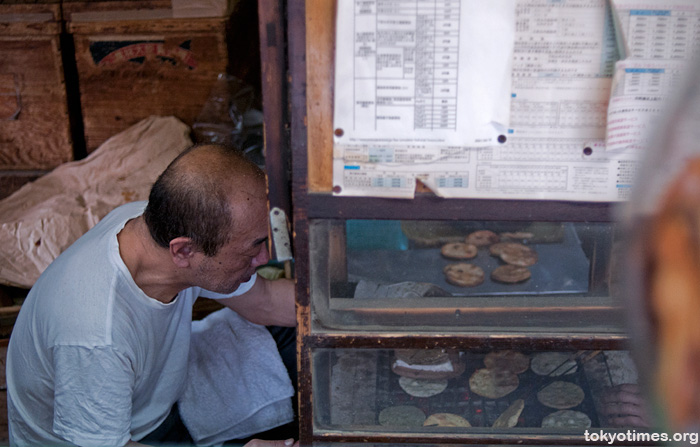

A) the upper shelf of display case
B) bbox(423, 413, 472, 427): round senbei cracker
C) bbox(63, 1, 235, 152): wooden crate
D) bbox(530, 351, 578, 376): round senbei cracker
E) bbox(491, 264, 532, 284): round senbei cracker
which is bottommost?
bbox(423, 413, 472, 427): round senbei cracker

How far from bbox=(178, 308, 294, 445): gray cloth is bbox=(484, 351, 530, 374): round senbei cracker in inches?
37.8

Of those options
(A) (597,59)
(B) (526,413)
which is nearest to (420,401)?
(B) (526,413)

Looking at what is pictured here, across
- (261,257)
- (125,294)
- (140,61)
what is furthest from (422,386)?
(140,61)

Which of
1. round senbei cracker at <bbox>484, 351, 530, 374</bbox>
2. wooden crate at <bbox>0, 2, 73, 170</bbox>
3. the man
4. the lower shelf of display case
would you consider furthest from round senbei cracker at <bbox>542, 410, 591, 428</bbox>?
wooden crate at <bbox>0, 2, 73, 170</bbox>

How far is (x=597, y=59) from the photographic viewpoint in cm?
98

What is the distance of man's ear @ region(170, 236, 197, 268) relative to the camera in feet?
5.03

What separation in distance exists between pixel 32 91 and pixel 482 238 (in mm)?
2490

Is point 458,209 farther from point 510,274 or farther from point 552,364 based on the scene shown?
point 552,364

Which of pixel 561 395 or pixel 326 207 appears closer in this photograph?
pixel 326 207

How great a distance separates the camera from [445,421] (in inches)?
49.1

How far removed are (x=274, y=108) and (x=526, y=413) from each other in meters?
0.79

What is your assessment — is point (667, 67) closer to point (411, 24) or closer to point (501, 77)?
point (501, 77)

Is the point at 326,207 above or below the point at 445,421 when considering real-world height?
above

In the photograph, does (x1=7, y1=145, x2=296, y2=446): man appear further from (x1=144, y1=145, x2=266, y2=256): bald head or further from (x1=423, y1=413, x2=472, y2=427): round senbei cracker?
(x1=423, y1=413, x2=472, y2=427): round senbei cracker
